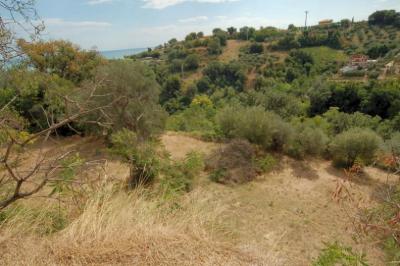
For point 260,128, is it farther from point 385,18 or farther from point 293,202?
point 385,18

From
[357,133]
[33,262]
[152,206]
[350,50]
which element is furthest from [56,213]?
[350,50]

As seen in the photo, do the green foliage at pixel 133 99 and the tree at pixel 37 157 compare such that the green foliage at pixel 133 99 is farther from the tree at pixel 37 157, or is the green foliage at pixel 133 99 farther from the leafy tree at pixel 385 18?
the leafy tree at pixel 385 18

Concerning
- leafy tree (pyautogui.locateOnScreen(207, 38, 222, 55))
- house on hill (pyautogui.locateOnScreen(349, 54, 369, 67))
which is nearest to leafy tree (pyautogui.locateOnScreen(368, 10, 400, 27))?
house on hill (pyautogui.locateOnScreen(349, 54, 369, 67))

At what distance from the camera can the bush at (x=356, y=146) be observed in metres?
9.38

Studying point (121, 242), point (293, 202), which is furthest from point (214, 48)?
point (121, 242)

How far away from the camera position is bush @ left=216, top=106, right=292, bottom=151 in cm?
1012

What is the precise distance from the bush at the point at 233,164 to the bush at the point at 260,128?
2.67 ft

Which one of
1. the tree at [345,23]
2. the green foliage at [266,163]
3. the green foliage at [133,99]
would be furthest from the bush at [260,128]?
the tree at [345,23]

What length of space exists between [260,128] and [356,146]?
3129 millimetres

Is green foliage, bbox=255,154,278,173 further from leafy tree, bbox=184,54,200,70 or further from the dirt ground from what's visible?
leafy tree, bbox=184,54,200,70

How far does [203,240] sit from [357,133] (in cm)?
898

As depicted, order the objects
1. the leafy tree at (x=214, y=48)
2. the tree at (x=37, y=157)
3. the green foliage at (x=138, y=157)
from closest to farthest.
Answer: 1. the tree at (x=37, y=157)
2. the green foliage at (x=138, y=157)
3. the leafy tree at (x=214, y=48)

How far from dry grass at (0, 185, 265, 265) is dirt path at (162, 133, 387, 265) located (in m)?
2.76

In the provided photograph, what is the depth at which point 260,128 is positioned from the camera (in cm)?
1008
